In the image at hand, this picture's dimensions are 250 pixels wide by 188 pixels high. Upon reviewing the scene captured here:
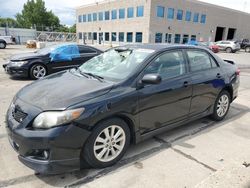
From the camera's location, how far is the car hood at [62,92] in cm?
259

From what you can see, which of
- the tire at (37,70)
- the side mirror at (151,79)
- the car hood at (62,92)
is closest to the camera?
the car hood at (62,92)

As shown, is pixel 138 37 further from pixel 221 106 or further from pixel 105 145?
pixel 105 145

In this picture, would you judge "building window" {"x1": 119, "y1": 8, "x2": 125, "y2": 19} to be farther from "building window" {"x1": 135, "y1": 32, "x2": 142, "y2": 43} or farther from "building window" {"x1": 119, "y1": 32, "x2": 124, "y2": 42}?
"building window" {"x1": 135, "y1": 32, "x2": 142, "y2": 43}

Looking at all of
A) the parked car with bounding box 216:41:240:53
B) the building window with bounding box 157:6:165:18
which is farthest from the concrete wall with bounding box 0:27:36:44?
the parked car with bounding box 216:41:240:53

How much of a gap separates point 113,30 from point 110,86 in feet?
136

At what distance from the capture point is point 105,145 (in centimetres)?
284

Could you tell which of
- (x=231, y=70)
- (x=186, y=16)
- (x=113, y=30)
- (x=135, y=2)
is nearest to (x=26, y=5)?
(x=113, y=30)

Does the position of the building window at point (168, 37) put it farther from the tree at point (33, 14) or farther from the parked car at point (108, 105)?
the tree at point (33, 14)

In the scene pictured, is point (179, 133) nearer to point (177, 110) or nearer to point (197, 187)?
point (177, 110)

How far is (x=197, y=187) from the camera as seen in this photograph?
8.11ft

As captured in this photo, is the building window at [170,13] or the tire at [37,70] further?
the building window at [170,13]

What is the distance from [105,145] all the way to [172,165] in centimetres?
97

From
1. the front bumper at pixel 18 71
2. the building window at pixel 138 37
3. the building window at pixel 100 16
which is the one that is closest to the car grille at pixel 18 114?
the front bumper at pixel 18 71

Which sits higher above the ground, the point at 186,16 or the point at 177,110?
the point at 186,16
